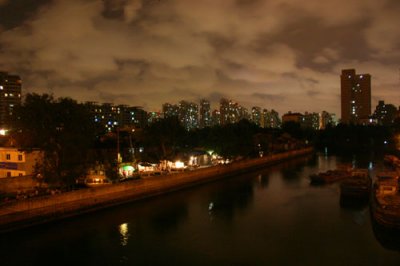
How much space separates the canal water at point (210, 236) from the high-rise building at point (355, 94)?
115 m

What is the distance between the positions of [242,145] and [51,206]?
24419mm

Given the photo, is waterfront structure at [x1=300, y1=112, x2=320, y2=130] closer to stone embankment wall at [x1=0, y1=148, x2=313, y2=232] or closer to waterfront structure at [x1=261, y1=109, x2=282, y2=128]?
waterfront structure at [x1=261, y1=109, x2=282, y2=128]

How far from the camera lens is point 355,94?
416 feet

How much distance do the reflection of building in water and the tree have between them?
4.24 meters

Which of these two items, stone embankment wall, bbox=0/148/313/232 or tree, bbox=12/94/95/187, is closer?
stone embankment wall, bbox=0/148/313/232

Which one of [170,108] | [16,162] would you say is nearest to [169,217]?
[16,162]

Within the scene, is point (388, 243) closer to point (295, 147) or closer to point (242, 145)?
point (242, 145)

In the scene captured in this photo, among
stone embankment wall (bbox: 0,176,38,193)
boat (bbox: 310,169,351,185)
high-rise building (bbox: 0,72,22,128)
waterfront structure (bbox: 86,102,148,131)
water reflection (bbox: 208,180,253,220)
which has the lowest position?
water reflection (bbox: 208,180,253,220)

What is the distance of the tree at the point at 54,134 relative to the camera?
17594mm

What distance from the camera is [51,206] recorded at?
51.6ft

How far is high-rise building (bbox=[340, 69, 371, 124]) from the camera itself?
412ft

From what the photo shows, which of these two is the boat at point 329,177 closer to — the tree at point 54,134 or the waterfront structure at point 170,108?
the tree at point 54,134

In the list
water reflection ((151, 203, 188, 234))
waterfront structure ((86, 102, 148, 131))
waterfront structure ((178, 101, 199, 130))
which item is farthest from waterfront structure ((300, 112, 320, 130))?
water reflection ((151, 203, 188, 234))

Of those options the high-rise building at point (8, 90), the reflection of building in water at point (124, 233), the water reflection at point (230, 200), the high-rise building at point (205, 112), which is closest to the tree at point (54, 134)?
the reflection of building in water at point (124, 233)
